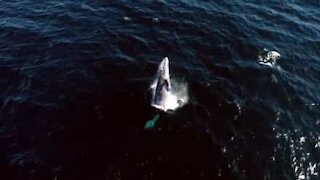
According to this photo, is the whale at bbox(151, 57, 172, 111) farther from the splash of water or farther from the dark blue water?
the dark blue water

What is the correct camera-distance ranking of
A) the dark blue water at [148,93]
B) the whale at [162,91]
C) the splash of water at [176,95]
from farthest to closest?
1. the splash of water at [176,95]
2. the whale at [162,91]
3. the dark blue water at [148,93]

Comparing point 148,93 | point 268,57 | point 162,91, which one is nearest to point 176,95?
point 162,91

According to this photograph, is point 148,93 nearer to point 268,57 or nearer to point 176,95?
point 176,95

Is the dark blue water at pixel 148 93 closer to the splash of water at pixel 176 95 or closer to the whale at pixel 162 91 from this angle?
the splash of water at pixel 176 95

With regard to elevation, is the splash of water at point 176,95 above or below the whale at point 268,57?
below

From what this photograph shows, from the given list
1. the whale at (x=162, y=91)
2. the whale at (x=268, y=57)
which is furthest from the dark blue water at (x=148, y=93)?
the whale at (x=162, y=91)

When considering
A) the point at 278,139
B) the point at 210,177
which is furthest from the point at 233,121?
the point at 210,177

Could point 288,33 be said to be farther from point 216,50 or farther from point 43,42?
Result: point 43,42

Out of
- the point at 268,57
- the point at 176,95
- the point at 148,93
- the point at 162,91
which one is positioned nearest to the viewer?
the point at 162,91
